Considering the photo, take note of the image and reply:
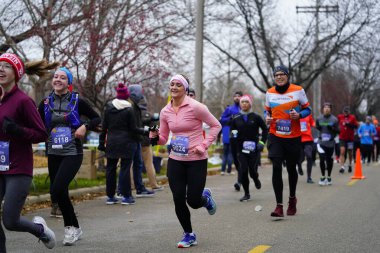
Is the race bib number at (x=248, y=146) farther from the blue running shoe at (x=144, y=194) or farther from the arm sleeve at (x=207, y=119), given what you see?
the arm sleeve at (x=207, y=119)

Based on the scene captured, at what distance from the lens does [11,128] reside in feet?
18.0

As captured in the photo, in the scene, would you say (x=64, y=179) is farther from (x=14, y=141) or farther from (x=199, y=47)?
(x=199, y=47)

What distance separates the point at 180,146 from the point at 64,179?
1350 mm

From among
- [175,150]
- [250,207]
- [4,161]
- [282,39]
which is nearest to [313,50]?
[282,39]

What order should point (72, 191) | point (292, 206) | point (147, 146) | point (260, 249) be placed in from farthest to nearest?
point (147, 146) < point (72, 191) < point (292, 206) < point (260, 249)

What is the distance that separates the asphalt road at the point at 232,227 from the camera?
701cm

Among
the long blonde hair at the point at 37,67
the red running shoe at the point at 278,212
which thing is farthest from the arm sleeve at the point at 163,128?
the red running shoe at the point at 278,212

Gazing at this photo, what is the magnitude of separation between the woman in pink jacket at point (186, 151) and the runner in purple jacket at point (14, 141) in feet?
5.50

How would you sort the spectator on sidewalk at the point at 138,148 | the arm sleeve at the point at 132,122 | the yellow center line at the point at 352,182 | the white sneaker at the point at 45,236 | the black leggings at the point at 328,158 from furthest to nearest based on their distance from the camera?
the yellow center line at the point at 352,182 → the black leggings at the point at 328,158 → the spectator on sidewalk at the point at 138,148 → the arm sleeve at the point at 132,122 → the white sneaker at the point at 45,236

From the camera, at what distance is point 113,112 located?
1092cm

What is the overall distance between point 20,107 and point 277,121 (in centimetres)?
426

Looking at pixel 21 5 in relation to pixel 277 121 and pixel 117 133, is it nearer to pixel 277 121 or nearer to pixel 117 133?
pixel 117 133

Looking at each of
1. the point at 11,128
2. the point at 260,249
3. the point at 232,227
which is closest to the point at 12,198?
the point at 11,128

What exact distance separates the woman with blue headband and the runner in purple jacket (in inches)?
51.7
